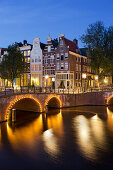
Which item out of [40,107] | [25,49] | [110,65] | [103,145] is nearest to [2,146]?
[103,145]

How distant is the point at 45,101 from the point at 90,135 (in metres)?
13.2

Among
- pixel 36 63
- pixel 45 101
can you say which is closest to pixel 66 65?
pixel 36 63

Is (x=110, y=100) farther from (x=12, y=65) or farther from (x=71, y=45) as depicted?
(x=12, y=65)

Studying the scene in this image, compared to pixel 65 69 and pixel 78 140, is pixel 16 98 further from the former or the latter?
pixel 65 69

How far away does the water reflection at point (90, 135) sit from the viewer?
14995 millimetres

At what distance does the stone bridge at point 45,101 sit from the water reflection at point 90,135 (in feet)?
22.1

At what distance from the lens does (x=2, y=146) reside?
16312mm

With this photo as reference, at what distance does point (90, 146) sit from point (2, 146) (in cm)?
795

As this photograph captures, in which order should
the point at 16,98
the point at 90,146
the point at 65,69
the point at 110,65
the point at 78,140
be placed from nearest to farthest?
1. the point at 90,146
2. the point at 78,140
3. the point at 16,98
4. the point at 110,65
5. the point at 65,69

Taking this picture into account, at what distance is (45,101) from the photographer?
3123 cm

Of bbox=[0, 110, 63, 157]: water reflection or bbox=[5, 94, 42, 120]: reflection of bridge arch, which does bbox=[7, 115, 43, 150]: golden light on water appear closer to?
bbox=[0, 110, 63, 157]: water reflection

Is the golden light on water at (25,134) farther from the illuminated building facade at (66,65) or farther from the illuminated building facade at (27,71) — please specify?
the illuminated building facade at (27,71)

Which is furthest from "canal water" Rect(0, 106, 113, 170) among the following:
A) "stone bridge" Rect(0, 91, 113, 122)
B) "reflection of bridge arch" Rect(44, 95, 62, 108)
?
"reflection of bridge arch" Rect(44, 95, 62, 108)

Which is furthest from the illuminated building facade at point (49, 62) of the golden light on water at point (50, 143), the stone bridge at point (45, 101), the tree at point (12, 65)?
the golden light on water at point (50, 143)
